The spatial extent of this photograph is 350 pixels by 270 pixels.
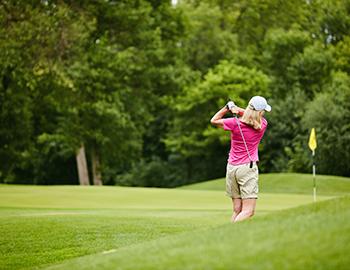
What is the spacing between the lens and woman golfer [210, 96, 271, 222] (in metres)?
9.66

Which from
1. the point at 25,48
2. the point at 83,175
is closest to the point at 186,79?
the point at 83,175

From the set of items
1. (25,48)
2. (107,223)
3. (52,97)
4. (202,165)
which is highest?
(25,48)

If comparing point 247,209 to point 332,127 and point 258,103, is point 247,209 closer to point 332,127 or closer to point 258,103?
point 258,103

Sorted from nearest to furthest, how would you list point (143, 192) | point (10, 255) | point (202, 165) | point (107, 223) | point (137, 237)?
point (10, 255) → point (137, 237) → point (107, 223) → point (143, 192) → point (202, 165)

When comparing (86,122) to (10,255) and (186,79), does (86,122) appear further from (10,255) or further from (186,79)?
(10,255)

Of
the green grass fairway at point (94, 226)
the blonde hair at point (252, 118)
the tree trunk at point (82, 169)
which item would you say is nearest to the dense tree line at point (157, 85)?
the tree trunk at point (82, 169)

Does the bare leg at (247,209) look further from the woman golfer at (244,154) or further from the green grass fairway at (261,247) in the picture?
the green grass fairway at (261,247)

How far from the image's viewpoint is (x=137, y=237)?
1130 cm

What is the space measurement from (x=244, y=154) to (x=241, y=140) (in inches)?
8.2

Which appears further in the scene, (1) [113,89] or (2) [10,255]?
(1) [113,89]

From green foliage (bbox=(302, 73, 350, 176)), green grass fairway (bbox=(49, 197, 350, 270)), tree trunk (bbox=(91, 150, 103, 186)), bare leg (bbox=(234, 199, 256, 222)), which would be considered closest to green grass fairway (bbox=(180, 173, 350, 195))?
green foliage (bbox=(302, 73, 350, 176))

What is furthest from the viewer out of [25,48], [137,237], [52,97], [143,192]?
[52,97]

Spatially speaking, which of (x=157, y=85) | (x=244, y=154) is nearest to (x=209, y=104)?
(x=157, y=85)

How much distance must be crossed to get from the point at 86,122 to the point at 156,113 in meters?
12.9
